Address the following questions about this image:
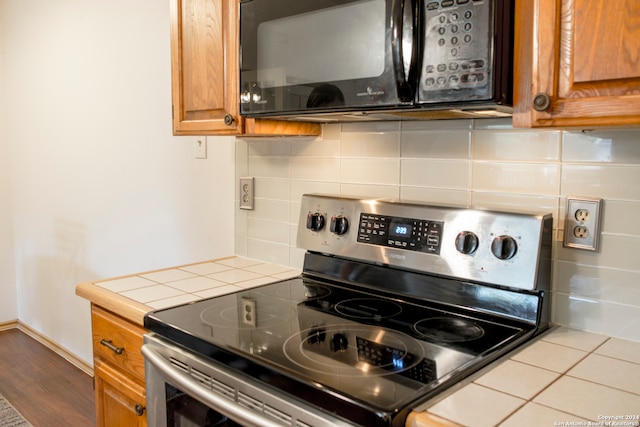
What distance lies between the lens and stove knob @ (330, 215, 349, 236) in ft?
4.85

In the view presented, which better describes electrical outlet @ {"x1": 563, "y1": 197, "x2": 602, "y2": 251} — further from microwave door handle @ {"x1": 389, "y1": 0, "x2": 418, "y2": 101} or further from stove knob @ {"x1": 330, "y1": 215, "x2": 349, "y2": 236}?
stove knob @ {"x1": 330, "y1": 215, "x2": 349, "y2": 236}

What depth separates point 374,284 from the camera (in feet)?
4.69

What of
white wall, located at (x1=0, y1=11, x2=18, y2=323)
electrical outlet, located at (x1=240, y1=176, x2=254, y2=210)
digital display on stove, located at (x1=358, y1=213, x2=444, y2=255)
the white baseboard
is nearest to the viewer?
digital display on stove, located at (x1=358, y1=213, x2=444, y2=255)

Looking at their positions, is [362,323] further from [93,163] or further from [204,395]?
[93,163]

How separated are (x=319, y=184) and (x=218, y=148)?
1.78 feet

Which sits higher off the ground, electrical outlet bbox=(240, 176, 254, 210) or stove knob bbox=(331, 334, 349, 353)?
electrical outlet bbox=(240, 176, 254, 210)

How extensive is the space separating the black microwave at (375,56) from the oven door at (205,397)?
598 mm

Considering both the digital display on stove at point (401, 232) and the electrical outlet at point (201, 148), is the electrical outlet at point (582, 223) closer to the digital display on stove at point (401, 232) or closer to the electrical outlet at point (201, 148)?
the digital display on stove at point (401, 232)

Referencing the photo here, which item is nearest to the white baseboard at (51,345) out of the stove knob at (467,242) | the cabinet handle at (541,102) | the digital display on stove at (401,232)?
the digital display on stove at (401,232)

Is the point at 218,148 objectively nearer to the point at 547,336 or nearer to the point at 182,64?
the point at 182,64

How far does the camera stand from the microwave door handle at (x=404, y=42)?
3.43ft

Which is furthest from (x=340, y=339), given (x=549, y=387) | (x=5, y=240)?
(x=5, y=240)

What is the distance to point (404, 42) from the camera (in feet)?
3.45

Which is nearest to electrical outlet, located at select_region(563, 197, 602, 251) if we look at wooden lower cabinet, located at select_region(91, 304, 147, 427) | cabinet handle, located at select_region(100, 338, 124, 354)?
wooden lower cabinet, located at select_region(91, 304, 147, 427)
